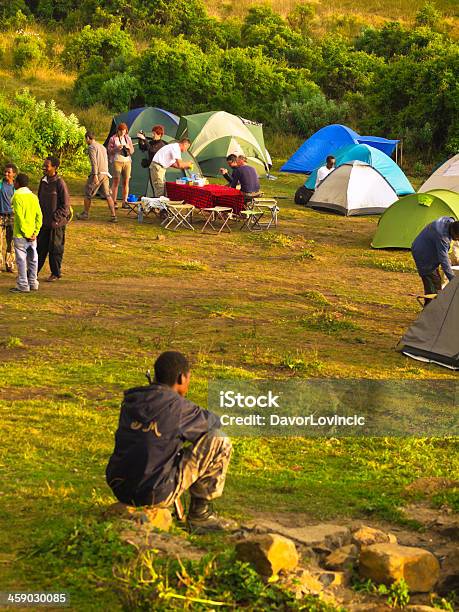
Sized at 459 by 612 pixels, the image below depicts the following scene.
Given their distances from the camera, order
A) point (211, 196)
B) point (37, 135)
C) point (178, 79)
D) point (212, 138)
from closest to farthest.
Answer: point (211, 196) → point (37, 135) → point (212, 138) → point (178, 79)

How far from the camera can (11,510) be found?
6.87 m

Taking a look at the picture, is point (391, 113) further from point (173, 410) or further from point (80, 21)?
point (173, 410)

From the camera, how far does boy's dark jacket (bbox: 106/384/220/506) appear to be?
628cm

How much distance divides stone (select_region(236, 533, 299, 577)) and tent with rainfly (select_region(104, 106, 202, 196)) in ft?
51.4

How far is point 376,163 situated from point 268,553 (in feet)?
61.4

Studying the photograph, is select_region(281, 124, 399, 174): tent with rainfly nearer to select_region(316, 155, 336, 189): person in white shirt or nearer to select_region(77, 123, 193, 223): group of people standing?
select_region(316, 155, 336, 189): person in white shirt

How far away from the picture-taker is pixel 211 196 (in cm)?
1928

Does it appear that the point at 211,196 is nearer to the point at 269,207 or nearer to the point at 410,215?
the point at 269,207

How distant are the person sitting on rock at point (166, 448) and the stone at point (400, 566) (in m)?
1.06

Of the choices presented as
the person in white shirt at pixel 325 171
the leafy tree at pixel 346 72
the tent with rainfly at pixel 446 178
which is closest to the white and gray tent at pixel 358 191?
the person in white shirt at pixel 325 171

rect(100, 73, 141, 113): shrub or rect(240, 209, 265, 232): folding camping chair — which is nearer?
rect(240, 209, 265, 232): folding camping chair

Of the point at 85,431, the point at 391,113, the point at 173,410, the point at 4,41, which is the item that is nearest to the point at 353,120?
the point at 391,113

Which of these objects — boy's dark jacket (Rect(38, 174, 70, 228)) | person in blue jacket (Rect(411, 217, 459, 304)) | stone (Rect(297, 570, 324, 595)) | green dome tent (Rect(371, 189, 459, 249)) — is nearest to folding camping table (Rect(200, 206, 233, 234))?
green dome tent (Rect(371, 189, 459, 249))

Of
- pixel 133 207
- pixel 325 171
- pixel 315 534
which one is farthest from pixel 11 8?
pixel 315 534
